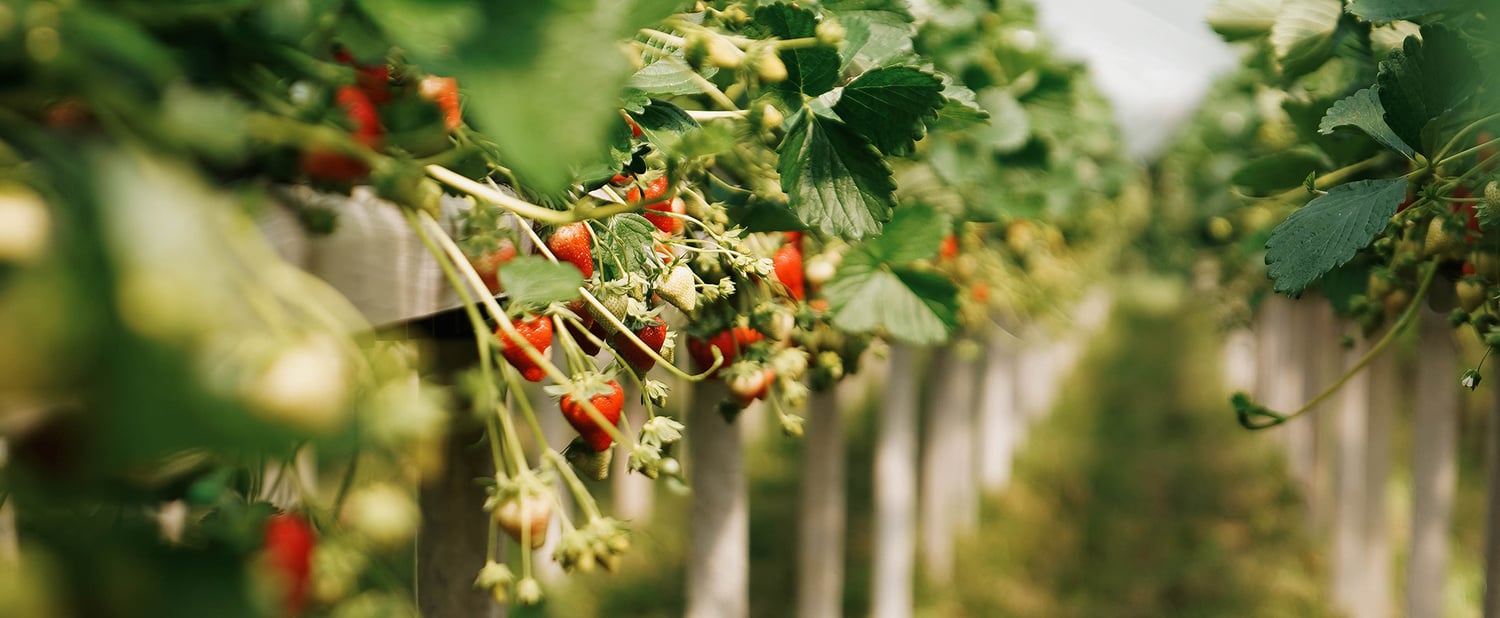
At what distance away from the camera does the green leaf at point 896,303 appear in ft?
3.07

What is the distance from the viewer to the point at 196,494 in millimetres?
388

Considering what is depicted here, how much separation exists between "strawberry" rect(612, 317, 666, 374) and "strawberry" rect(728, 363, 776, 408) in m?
0.07

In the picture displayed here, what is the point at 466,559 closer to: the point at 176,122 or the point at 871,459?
the point at 176,122

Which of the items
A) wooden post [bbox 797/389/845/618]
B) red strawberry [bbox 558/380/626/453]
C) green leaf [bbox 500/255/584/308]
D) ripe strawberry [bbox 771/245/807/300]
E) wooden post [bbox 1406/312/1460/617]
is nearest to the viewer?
green leaf [bbox 500/255/584/308]

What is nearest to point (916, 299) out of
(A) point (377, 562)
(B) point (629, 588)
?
(A) point (377, 562)

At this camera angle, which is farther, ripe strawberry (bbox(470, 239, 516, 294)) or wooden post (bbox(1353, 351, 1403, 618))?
wooden post (bbox(1353, 351, 1403, 618))

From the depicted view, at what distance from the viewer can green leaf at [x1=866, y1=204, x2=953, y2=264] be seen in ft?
3.14

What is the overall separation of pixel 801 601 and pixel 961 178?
51.3 inches

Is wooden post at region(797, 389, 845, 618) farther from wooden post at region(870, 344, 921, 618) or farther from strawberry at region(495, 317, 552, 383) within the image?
strawberry at region(495, 317, 552, 383)

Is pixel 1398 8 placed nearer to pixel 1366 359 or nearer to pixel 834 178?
pixel 1366 359

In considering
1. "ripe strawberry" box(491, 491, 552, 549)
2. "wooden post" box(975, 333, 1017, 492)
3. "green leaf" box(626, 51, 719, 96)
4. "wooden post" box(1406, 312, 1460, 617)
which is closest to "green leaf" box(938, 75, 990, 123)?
"green leaf" box(626, 51, 719, 96)

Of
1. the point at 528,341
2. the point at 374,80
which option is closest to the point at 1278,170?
the point at 528,341

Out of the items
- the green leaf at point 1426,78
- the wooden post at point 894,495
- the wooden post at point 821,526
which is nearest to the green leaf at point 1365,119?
the green leaf at point 1426,78

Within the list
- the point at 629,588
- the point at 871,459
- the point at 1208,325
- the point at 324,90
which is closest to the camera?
the point at 324,90
